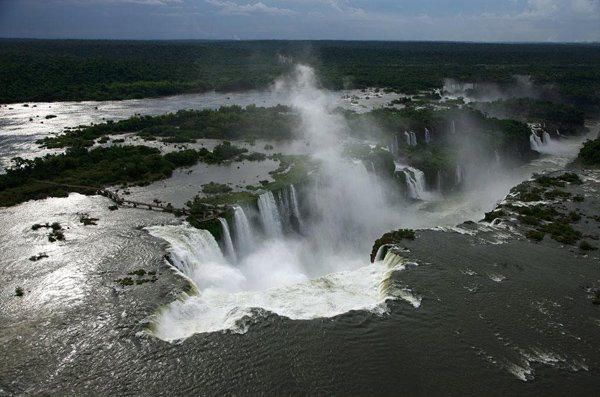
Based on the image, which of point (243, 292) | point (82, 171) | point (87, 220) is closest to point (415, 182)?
point (243, 292)

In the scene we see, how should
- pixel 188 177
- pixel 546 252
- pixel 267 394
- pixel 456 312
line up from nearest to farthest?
1. pixel 267 394
2. pixel 456 312
3. pixel 546 252
4. pixel 188 177

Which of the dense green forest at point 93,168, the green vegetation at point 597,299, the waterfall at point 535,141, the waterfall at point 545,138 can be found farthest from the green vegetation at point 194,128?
the green vegetation at point 597,299

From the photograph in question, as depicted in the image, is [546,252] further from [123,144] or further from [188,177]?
[123,144]

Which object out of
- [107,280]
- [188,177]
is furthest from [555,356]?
[188,177]

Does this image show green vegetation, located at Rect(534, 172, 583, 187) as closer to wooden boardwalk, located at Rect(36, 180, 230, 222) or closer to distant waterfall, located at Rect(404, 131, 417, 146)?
distant waterfall, located at Rect(404, 131, 417, 146)

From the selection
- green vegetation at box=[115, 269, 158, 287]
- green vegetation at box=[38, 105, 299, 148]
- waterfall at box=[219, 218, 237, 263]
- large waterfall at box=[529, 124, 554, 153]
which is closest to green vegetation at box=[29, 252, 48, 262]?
green vegetation at box=[115, 269, 158, 287]

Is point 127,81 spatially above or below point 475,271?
above

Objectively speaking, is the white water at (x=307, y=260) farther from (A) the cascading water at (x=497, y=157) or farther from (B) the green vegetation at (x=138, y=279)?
(A) the cascading water at (x=497, y=157)
